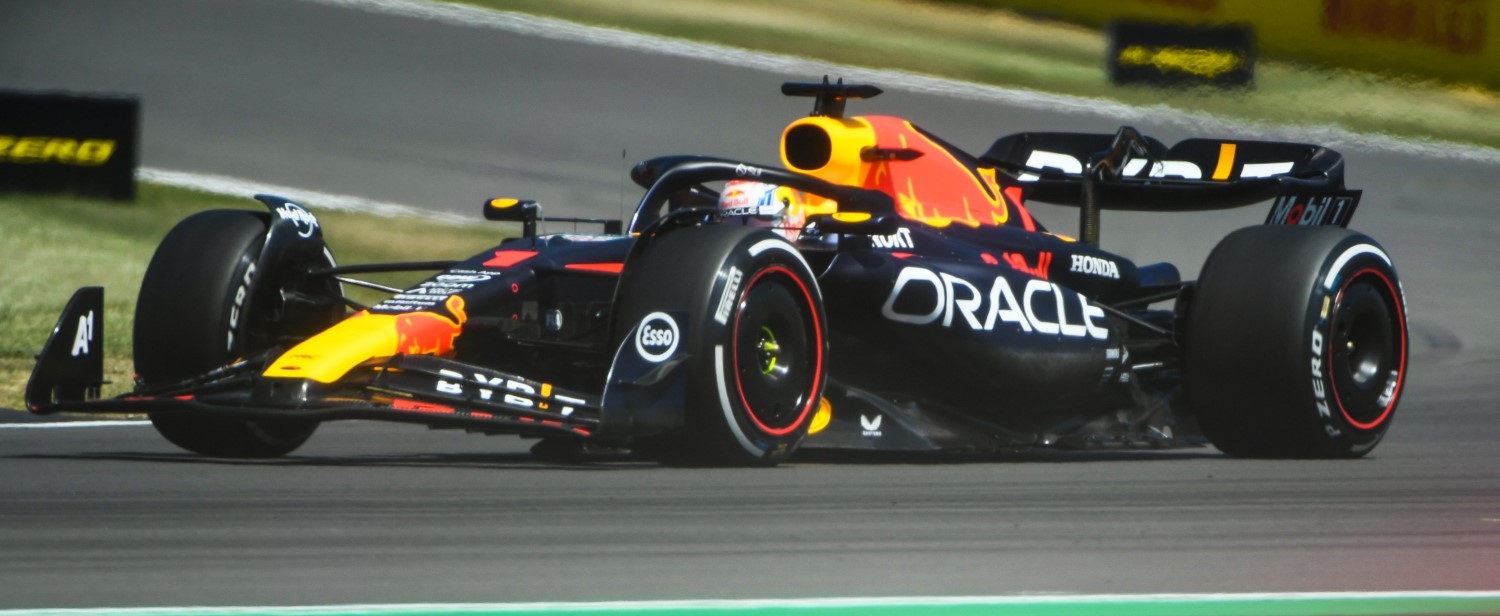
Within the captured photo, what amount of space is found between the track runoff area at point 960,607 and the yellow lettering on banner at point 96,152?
11094 millimetres

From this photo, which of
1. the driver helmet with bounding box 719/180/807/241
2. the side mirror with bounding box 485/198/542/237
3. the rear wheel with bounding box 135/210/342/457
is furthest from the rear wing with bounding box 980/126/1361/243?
the rear wheel with bounding box 135/210/342/457


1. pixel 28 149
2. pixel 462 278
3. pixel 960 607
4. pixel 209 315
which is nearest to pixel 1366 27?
pixel 28 149

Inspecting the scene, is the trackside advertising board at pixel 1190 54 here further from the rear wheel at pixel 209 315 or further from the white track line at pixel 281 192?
the rear wheel at pixel 209 315

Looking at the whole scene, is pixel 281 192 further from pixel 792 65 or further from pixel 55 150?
pixel 792 65

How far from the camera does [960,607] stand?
12.6 ft

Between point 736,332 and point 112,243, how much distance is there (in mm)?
8882

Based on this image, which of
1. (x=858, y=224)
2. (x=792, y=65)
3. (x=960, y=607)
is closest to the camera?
(x=960, y=607)

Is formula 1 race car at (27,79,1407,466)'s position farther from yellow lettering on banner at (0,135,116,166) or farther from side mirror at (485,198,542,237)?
yellow lettering on banner at (0,135,116,166)

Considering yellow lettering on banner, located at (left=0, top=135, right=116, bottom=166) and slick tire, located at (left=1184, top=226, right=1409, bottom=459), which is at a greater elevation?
slick tire, located at (left=1184, top=226, right=1409, bottom=459)

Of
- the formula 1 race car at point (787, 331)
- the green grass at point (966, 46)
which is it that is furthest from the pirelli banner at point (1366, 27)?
the formula 1 race car at point (787, 331)

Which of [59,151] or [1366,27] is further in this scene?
[1366,27]

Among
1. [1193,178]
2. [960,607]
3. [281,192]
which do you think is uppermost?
[1193,178]

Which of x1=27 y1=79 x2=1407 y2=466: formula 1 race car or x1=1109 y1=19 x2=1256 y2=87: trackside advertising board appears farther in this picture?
x1=1109 y1=19 x2=1256 y2=87: trackside advertising board

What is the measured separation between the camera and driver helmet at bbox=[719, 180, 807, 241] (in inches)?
285
